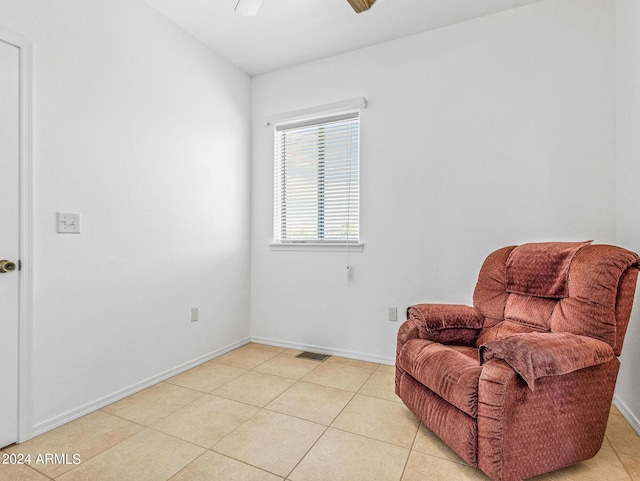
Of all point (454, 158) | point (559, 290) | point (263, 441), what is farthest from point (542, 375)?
point (454, 158)

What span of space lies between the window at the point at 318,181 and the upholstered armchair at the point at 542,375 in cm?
145

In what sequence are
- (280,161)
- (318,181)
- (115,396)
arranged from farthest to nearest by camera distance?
(280,161) < (318,181) < (115,396)

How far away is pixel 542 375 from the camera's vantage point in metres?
1.23

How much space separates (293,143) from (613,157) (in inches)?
96.1

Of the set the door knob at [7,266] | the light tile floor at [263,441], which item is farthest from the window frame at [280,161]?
the door knob at [7,266]

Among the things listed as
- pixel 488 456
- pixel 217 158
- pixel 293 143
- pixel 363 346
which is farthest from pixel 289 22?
pixel 488 456

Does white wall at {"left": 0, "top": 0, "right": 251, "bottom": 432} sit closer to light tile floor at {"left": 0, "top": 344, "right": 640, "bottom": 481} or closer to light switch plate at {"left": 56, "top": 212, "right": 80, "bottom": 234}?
light switch plate at {"left": 56, "top": 212, "right": 80, "bottom": 234}

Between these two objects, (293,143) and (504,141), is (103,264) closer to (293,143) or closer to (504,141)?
(293,143)

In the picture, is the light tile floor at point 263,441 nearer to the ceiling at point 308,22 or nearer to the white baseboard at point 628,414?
the white baseboard at point 628,414

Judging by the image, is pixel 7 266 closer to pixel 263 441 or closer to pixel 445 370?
pixel 263 441

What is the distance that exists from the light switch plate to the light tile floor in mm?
1070

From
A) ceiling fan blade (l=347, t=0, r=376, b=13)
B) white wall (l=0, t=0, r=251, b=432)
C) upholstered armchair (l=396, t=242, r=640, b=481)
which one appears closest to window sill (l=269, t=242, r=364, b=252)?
white wall (l=0, t=0, r=251, b=432)

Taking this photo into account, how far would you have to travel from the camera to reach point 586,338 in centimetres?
138

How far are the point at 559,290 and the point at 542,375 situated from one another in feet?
2.02
